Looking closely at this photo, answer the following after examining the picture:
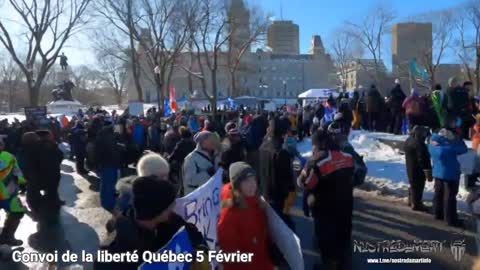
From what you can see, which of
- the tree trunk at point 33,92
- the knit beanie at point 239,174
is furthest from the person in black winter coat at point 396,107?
the tree trunk at point 33,92

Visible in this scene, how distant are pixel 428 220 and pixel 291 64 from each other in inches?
4705

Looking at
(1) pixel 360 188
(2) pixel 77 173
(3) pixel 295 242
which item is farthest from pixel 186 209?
(2) pixel 77 173

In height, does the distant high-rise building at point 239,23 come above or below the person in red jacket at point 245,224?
above

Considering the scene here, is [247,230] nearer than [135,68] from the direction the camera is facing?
Yes

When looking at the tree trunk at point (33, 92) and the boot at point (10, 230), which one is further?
the tree trunk at point (33, 92)

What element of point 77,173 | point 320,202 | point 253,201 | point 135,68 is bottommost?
point 77,173

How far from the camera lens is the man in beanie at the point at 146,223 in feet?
8.39

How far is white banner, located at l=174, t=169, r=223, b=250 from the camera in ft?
12.8

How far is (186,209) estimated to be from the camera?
154 inches

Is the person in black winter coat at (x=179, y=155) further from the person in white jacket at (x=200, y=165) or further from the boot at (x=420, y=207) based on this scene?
the boot at (x=420, y=207)

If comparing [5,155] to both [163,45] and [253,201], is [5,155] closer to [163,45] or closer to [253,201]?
[253,201]

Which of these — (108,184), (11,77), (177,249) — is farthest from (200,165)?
(11,77)

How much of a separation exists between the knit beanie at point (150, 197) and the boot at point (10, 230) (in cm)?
528

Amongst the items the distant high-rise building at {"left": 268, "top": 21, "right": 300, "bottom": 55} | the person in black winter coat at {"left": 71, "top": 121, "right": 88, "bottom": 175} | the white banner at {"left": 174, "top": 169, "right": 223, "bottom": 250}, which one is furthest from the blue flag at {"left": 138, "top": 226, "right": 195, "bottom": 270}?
the distant high-rise building at {"left": 268, "top": 21, "right": 300, "bottom": 55}
